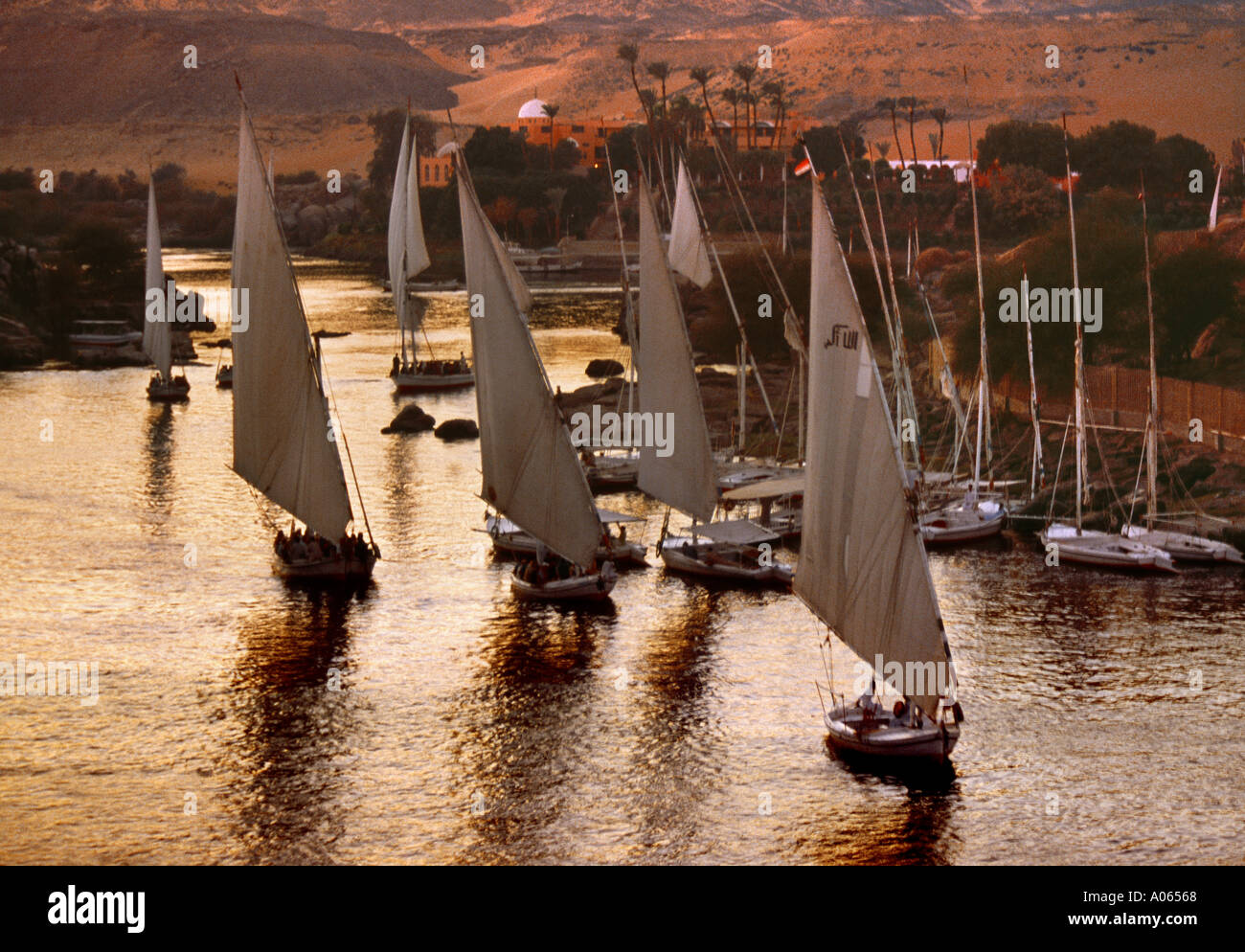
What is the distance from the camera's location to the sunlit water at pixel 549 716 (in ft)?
109

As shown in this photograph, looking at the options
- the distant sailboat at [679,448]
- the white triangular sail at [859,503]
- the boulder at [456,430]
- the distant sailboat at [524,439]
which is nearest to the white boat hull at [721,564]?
the distant sailboat at [679,448]

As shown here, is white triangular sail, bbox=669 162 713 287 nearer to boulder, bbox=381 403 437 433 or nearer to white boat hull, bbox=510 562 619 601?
boulder, bbox=381 403 437 433

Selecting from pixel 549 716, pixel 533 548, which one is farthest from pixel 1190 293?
pixel 549 716

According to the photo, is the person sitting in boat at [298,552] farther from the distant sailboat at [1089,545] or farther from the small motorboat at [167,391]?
the small motorboat at [167,391]

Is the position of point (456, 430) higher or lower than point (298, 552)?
higher

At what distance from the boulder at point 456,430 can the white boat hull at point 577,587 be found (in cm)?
3219

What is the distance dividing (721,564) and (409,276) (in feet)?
182

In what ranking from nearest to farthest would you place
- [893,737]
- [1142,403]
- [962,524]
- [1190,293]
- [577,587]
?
[893,737]
[577,587]
[962,524]
[1142,403]
[1190,293]

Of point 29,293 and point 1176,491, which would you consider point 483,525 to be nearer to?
point 1176,491

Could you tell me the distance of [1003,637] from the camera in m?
46.2

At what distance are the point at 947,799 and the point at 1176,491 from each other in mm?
27588

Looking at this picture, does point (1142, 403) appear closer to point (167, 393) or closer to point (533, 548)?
point (533, 548)

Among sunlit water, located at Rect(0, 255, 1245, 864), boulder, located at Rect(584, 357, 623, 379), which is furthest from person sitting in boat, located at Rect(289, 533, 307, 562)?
boulder, located at Rect(584, 357, 623, 379)

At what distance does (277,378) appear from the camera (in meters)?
51.7
